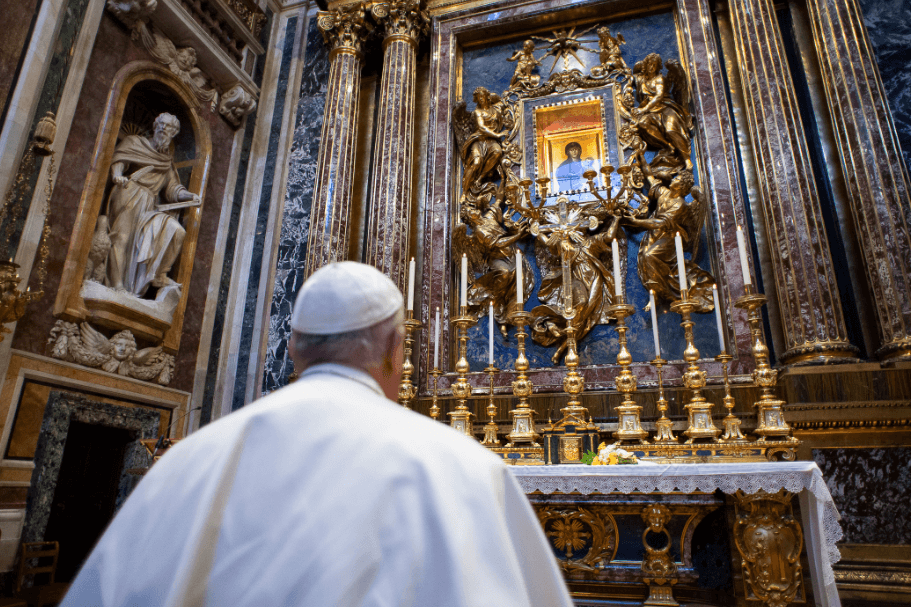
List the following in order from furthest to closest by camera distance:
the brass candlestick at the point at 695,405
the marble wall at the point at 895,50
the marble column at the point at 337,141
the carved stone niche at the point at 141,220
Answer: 1. the marble column at the point at 337,141
2. the marble wall at the point at 895,50
3. the carved stone niche at the point at 141,220
4. the brass candlestick at the point at 695,405

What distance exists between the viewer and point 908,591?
3955 millimetres

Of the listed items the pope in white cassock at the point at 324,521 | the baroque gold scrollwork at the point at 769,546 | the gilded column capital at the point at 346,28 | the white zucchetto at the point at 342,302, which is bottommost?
the baroque gold scrollwork at the point at 769,546

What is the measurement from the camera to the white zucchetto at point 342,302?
4.43ft

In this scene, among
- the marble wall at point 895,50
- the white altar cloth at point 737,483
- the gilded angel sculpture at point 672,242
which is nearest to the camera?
the white altar cloth at point 737,483

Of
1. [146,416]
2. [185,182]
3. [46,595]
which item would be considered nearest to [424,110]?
[185,182]

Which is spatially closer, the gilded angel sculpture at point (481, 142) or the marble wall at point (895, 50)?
the marble wall at point (895, 50)

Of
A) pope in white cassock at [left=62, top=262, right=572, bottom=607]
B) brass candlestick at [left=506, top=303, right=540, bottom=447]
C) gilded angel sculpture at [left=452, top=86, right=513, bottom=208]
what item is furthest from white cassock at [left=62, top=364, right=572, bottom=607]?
gilded angel sculpture at [left=452, top=86, right=513, bottom=208]

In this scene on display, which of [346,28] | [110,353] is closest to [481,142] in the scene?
[346,28]

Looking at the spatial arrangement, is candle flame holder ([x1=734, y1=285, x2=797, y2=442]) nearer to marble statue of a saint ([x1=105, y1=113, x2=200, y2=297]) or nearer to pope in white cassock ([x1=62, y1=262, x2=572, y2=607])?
pope in white cassock ([x1=62, y1=262, x2=572, y2=607])

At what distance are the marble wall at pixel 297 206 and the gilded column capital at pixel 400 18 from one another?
1031 millimetres

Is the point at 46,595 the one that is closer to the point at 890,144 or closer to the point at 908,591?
the point at 908,591

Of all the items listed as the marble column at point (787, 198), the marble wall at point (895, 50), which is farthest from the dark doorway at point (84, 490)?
the marble wall at point (895, 50)

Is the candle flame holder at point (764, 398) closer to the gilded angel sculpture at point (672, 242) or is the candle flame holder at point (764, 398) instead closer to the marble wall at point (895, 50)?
the gilded angel sculpture at point (672, 242)

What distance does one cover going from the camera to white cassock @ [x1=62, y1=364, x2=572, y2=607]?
98 cm
